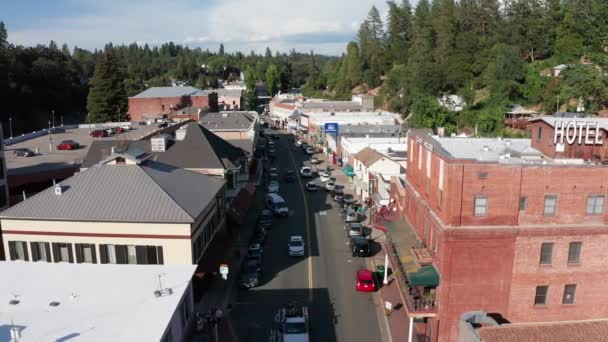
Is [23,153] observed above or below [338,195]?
above

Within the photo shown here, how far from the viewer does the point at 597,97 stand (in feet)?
199

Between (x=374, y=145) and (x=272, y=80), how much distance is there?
132 metres

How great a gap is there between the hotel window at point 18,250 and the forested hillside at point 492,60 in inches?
2267

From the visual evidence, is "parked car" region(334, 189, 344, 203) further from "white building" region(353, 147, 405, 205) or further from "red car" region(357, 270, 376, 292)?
"red car" region(357, 270, 376, 292)

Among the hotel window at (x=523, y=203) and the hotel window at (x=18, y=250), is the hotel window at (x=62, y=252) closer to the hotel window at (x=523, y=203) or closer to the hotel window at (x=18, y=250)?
the hotel window at (x=18, y=250)

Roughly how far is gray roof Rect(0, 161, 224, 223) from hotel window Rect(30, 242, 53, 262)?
66.8 inches

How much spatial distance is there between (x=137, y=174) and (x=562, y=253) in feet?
79.7

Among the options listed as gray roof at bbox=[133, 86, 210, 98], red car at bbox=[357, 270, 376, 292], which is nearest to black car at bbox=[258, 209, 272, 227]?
red car at bbox=[357, 270, 376, 292]

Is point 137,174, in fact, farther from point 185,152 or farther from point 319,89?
point 319,89

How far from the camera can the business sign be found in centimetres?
2673

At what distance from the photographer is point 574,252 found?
24.2 meters

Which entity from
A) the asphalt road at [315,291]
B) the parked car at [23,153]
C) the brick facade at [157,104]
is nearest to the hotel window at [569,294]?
the asphalt road at [315,291]

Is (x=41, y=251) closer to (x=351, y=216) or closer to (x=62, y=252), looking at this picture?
(x=62, y=252)

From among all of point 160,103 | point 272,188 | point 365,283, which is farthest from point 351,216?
point 160,103
